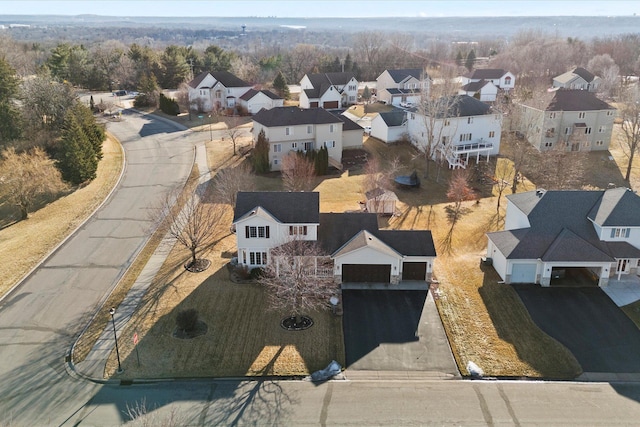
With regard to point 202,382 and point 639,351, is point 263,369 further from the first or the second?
point 639,351

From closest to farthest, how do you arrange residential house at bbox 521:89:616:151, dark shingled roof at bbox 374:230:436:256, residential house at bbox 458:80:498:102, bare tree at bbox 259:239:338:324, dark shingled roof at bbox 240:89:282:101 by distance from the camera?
1. bare tree at bbox 259:239:338:324
2. dark shingled roof at bbox 374:230:436:256
3. residential house at bbox 521:89:616:151
4. dark shingled roof at bbox 240:89:282:101
5. residential house at bbox 458:80:498:102

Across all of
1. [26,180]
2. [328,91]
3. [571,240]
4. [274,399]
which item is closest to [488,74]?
[328,91]

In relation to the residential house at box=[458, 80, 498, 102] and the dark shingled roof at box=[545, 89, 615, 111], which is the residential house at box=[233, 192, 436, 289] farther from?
the residential house at box=[458, 80, 498, 102]

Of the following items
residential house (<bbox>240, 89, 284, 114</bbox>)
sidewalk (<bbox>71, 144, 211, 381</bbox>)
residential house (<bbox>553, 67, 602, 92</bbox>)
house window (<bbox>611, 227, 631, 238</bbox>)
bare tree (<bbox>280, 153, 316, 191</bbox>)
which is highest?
residential house (<bbox>553, 67, 602, 92</bbox>)

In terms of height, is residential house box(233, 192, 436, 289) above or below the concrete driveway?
above

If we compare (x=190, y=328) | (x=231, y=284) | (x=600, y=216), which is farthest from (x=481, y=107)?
(x=190, y=328)

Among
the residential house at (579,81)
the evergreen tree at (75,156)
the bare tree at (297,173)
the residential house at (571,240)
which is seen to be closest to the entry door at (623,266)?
the residential house at (571,240)

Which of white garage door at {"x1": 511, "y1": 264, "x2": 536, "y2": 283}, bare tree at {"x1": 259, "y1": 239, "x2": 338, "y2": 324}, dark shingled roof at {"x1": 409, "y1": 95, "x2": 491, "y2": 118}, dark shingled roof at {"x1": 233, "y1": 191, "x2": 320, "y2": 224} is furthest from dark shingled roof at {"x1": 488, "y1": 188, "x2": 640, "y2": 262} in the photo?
dark shingled roof at {"x1": 409, "y1": 95, "x2": 491, "y2": 118}
